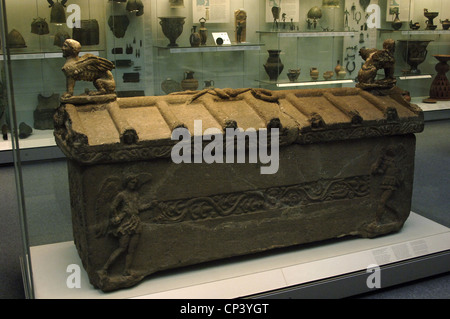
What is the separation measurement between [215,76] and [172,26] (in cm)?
55

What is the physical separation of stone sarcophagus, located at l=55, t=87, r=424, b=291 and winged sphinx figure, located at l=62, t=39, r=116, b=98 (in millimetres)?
112

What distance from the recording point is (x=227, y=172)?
10.8ft

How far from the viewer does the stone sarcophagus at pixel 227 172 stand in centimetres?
305

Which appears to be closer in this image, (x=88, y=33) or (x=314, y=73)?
(x=88, y=33)

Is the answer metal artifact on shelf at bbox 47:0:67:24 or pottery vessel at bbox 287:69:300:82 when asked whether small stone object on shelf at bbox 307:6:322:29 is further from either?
metal artifact on shelf at bbox 47:0:67:24

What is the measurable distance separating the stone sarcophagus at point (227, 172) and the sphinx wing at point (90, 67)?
0.54 feet

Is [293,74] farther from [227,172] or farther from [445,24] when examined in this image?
[227,172]

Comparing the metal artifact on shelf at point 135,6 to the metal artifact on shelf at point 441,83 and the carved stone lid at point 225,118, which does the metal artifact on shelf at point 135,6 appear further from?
the metal artifact on shelf at point 441,83

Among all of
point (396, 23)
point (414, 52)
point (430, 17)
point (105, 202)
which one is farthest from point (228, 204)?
point (414, 52)

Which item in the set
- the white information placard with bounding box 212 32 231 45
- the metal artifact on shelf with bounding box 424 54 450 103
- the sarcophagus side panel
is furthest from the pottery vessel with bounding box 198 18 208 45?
the metal artifact on shelf with bounding box 424 54 450 103

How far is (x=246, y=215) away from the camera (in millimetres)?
3424
